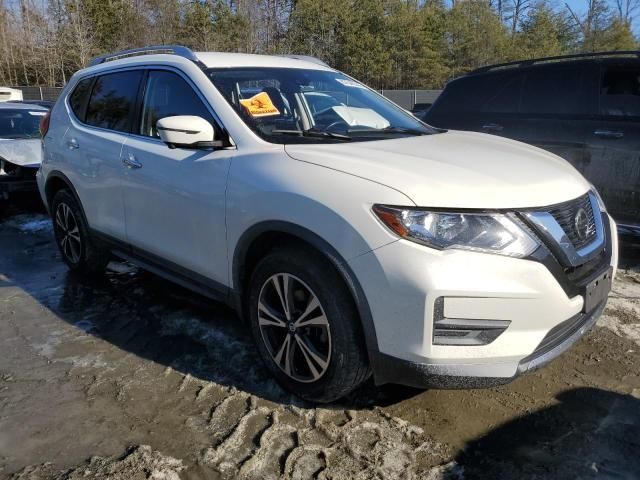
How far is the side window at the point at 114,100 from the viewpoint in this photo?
160 inches

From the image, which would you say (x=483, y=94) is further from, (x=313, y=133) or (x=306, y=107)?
(x=313, y=133)

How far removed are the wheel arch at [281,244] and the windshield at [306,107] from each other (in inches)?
20.8

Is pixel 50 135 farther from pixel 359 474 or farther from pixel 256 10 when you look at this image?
pixel 256 10

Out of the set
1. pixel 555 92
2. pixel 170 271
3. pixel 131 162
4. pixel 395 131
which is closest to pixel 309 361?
pixel 170 271

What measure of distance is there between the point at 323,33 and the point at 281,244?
40.4 meters

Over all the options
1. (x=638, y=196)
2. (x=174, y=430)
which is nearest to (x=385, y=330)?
(x=174, y=430)

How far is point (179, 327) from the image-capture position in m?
3.92

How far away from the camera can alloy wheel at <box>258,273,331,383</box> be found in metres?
2.75

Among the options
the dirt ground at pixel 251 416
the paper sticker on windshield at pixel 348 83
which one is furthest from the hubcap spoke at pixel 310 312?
the paper sticker on windshield at pixel 348 83

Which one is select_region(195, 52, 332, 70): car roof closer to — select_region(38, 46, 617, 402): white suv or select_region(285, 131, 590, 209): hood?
select_region(38, 46, 617, 402): white suv

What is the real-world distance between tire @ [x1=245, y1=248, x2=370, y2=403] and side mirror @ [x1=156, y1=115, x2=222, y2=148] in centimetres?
77

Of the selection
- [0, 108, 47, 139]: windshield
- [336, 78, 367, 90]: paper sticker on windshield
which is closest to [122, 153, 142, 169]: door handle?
[336, 78, 367, 90]: paper sticker on windshield

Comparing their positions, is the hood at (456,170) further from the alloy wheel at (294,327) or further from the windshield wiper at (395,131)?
the alloy wheel at (294,327)

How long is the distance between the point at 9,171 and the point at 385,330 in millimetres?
6791
